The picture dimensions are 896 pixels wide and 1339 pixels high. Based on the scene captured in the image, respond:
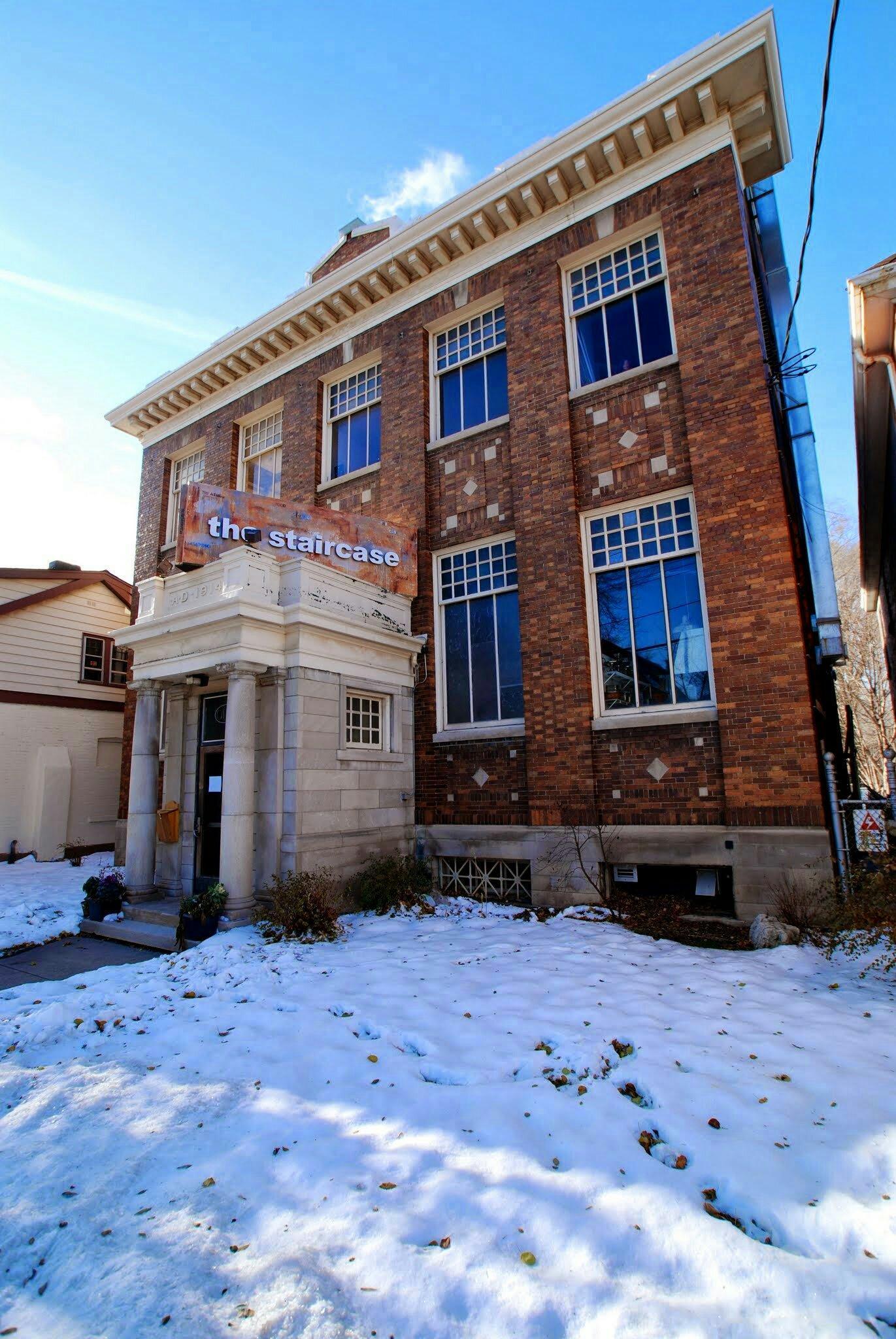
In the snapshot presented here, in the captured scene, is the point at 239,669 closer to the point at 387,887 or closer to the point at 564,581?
the point at 387,887

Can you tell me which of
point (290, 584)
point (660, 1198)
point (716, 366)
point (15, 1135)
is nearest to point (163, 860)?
point (290, 584)

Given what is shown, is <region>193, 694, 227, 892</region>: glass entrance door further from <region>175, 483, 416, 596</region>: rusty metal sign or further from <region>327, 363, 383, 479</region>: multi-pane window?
<region>327, 363, 383, 479</region>: multi-pane window

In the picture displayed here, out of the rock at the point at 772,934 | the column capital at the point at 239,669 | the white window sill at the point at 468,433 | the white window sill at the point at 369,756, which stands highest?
the white window sill at the point at 468,433

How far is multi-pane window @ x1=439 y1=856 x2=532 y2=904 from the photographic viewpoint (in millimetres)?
9930

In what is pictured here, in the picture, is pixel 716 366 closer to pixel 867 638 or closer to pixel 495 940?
pixel 495 940

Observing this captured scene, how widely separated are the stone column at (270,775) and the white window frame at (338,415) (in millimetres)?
5642

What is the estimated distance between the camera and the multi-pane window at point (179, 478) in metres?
16.6

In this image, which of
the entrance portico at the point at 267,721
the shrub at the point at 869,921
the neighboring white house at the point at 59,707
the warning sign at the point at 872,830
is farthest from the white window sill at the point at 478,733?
the neighboring white house at the point at 59,707

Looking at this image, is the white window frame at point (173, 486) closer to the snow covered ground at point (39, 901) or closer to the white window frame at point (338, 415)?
the white window frame at point (338, 415)

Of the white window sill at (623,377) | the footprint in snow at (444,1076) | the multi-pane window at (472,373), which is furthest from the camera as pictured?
the multi-pane window at (472,373)

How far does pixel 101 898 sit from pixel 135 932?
1085 millimetres

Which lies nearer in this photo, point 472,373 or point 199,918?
point 199,918

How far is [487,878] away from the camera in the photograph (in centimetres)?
1020

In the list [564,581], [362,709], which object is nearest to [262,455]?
[362,709]
